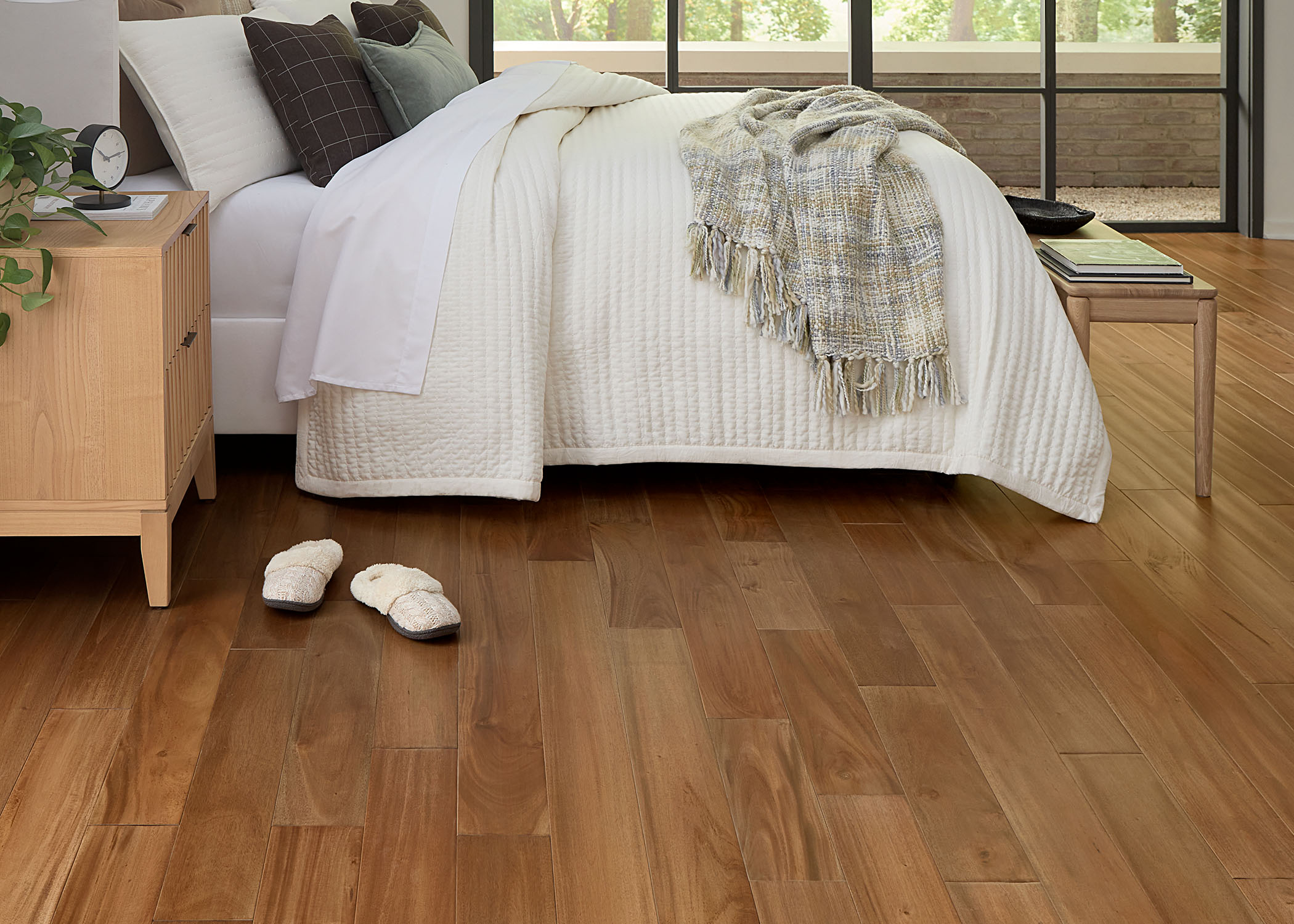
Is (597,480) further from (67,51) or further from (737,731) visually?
(67,51)

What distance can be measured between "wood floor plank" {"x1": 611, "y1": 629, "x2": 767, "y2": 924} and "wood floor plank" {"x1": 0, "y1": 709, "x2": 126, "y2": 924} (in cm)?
64

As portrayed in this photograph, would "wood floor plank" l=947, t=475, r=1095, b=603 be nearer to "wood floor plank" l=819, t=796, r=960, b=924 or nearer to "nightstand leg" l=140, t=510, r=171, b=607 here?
"wood floor plank" l=819, t=796, r=960, b=924

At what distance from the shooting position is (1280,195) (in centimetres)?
549

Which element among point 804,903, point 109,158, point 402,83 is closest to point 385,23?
point 402,83

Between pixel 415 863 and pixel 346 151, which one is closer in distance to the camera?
pixel 415 863

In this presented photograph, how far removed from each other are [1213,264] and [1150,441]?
241 centimetres

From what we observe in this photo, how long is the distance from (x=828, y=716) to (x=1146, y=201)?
471cm

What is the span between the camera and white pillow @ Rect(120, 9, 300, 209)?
255 centimetres

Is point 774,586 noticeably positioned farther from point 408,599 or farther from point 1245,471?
point 1245,471

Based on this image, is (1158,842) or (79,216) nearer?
(1158,842)

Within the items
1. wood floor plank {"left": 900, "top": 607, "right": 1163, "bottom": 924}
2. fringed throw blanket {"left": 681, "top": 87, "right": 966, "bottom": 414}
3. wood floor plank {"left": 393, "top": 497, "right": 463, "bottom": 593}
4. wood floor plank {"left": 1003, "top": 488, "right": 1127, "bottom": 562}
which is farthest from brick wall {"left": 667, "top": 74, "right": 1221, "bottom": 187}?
wood floor plank {"left": 900, "top": 607, "right": 1163, "bottom": 924}

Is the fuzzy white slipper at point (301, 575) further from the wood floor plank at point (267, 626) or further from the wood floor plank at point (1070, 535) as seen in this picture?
the wood floor plank at point (1070, 535)

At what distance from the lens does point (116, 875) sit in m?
1.35

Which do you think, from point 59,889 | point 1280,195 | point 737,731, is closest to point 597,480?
point 737,731
